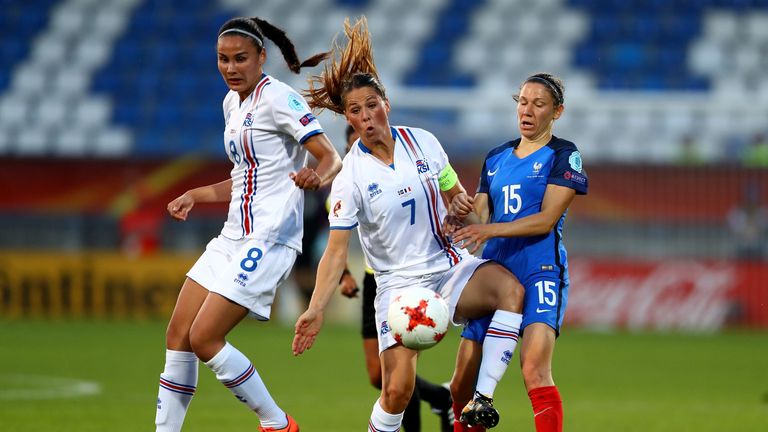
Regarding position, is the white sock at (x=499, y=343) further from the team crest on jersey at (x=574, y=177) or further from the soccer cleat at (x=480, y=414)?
the team crest on jersey at (x=574, y=177)

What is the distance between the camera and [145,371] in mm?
11359

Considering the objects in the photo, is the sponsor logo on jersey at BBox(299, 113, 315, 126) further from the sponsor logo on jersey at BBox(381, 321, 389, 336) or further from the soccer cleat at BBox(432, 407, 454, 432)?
the soccer cleat at BBox(432, 407, 454, 432)

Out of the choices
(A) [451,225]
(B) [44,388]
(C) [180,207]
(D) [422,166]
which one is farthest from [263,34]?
(B) [44,388]

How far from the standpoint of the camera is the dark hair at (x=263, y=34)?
604cm

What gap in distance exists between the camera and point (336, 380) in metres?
11.1

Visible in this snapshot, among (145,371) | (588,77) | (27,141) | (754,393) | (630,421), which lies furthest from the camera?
(588,77)

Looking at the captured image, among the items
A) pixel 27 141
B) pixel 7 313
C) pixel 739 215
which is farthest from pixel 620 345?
pixel 27 141

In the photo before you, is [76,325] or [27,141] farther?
[27,141]

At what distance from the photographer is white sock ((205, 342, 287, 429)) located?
5.89 m

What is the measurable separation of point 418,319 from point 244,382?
108 cm

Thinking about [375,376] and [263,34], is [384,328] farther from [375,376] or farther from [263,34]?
[263,34]

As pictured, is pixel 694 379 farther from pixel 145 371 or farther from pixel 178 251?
pixel 178 251

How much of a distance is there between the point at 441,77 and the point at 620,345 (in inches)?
287

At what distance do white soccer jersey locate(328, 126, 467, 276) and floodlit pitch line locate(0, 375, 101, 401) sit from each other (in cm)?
471
